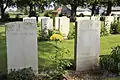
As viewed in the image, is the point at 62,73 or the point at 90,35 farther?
the point at 90,35

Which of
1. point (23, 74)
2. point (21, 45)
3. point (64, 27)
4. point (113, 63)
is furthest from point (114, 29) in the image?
point (23, 74)

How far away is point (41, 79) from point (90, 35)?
→ 206 centimetres

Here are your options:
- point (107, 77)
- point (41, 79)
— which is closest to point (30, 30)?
point (41, 79)

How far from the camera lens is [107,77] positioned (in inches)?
271

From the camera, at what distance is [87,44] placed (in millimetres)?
7539

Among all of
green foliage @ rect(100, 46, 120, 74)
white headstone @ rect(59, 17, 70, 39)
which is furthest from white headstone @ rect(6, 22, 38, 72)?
white headstone @ rect(59, 17, 70, 39)

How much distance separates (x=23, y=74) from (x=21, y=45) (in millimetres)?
832

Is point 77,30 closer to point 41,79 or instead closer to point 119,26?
point 41,79

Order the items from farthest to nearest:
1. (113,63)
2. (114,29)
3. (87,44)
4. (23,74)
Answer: (114,29) → (87,44) → (113,63) → (23,74)

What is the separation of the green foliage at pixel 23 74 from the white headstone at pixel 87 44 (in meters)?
1.58

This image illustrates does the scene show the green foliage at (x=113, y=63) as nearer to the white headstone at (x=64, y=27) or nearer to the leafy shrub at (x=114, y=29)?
the white headstone at (x=64, y=27)

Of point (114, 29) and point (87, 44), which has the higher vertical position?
point (87, 44)

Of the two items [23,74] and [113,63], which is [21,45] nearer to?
[23,74]

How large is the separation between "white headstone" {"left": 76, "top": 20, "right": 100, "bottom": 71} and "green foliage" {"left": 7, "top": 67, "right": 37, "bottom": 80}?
1.58 m
